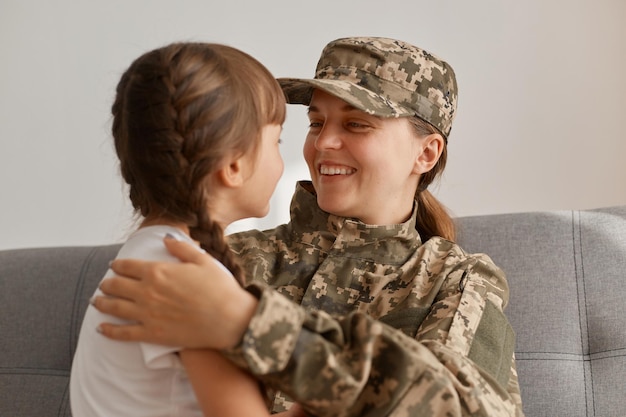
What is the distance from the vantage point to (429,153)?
192 centimetres

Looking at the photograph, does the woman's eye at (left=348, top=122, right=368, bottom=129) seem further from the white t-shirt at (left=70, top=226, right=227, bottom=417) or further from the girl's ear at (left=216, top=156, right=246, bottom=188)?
the white t-shirt at (left=70, top=226, right=227, bottom=417)

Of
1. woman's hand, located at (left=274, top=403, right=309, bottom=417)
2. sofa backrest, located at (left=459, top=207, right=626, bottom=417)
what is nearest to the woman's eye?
sofa backrest, located at (left=459, top=207, right=626, bottom=417)

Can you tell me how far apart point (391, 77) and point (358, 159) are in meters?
0.19

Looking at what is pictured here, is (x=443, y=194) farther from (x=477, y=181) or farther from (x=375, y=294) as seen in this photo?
(x=375, y=294)

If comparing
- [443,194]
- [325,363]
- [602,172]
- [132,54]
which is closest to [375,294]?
[325,363]

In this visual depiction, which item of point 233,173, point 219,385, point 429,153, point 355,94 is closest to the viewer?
point 219,385

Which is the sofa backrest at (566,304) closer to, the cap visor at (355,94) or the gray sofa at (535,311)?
the gray sofa at (535,311)

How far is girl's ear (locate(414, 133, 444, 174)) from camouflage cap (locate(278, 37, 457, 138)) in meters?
0.03

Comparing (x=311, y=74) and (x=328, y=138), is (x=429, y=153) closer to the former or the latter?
(x=328, y=138)

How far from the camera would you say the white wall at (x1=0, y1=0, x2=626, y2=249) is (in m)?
2.51

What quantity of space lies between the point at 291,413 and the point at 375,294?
50 centimetres

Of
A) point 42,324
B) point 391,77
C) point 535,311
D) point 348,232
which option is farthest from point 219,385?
point 42,324

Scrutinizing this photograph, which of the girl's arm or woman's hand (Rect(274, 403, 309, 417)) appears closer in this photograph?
the girl's arm

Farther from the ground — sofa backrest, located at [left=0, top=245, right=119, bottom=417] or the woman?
the woman
